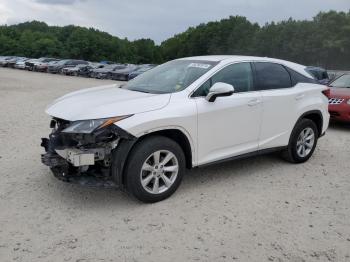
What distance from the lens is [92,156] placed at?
445 centimetres

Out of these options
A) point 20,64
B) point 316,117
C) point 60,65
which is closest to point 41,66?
point 60,65

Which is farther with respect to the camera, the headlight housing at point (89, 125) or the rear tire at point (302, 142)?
the rear tire at point (302, 142)

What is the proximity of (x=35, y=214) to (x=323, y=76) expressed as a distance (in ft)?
61.0

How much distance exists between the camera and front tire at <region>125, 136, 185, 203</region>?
15.1ft

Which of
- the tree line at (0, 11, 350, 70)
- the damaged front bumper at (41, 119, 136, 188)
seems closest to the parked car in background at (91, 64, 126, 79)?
the damaged front bumper at (41, 119, 136, 188)

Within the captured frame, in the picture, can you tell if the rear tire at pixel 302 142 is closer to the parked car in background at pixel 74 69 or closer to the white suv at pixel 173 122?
the white suv at pixel 173 122

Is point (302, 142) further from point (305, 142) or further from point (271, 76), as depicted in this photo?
point (271, 76)

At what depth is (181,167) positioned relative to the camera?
4.99 metres

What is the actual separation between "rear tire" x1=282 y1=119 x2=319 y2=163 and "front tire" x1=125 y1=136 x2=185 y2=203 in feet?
7.28

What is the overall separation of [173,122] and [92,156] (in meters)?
0.98

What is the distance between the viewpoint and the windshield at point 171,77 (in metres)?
5.27

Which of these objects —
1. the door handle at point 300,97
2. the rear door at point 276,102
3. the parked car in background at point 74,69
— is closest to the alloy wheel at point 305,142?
the rear door at point 276,102

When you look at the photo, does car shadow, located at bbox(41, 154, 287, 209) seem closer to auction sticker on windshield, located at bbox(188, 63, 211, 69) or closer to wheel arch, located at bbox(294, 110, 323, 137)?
wheel arch, located at bbox(294, 110, 323, 137)

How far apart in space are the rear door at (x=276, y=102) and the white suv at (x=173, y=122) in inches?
0.6
